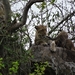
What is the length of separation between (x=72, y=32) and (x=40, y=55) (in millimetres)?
3249

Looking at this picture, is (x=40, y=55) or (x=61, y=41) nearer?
(x=40, y=55)

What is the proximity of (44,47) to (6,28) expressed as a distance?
9.55 feet

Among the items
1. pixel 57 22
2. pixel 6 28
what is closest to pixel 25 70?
pixel 6 28

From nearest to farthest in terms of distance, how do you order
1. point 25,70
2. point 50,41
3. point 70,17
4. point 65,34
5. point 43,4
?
point 43,4
point 25,70
point 50,41
point 65,34
point 70,17

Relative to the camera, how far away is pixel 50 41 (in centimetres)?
1280

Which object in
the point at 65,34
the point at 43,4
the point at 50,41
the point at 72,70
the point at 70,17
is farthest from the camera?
the point at 70,17

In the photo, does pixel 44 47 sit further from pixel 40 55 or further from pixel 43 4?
pixel 43 4

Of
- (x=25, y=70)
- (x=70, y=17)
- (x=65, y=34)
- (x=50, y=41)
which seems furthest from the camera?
(x=70, y=17)

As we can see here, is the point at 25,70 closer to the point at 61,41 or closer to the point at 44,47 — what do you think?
the point at 44,47

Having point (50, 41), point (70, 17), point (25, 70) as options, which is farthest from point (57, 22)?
point (25, 70)

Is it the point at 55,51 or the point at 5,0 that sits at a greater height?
the point at 5,0

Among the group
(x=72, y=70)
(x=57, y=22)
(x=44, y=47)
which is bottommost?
(x=72, y=70)

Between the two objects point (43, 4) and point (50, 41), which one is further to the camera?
point (50, 41)

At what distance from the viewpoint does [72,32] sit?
14203 millimetres
